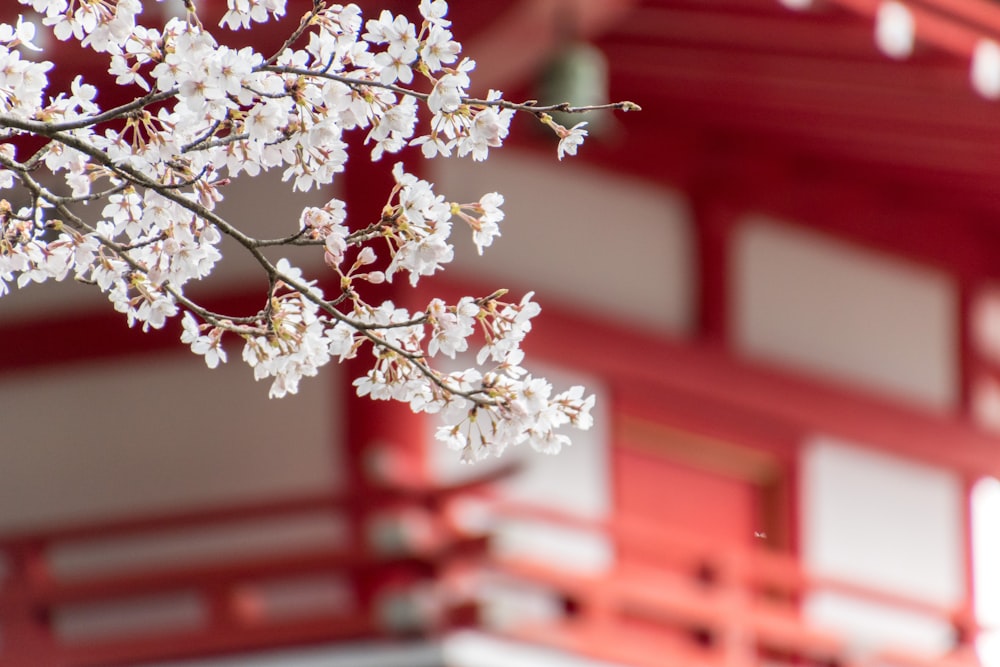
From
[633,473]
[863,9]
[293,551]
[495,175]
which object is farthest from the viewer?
[633,473]

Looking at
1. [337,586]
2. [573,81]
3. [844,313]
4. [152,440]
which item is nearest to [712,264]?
[844,313]

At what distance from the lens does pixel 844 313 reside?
9438 millimetres

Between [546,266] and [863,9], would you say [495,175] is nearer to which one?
[546,266]

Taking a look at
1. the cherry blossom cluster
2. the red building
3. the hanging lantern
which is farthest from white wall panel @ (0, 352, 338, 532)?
the cherry blossom cluster

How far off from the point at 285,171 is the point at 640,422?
250 inches

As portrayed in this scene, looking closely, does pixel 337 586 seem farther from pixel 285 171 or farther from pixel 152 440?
pixel 285 171

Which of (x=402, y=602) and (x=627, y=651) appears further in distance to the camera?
(x=627, y=651)

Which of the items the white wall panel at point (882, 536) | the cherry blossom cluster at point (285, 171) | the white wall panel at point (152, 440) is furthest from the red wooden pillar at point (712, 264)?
the cherry blossom cluster at point (285, 171)

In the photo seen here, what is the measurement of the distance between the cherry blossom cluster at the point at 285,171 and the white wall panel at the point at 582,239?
533cm

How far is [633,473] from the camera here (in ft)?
28.5

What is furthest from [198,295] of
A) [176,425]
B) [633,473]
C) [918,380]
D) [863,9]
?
[918,380]

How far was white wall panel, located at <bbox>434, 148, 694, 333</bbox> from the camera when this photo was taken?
8.09 m

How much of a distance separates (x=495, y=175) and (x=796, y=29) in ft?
4.73

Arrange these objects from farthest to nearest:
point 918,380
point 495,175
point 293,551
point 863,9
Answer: point 918,380, point 495,175, point 293,551, point 863,9
